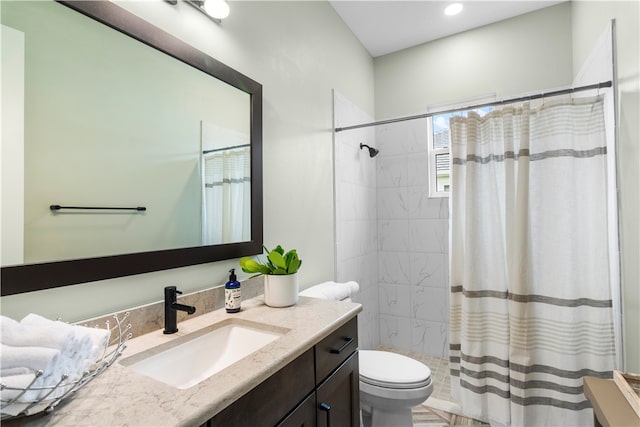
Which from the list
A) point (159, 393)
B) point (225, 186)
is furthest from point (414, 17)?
point (159, 393)

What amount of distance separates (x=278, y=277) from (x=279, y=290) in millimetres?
56

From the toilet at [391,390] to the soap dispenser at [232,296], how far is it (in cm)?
57

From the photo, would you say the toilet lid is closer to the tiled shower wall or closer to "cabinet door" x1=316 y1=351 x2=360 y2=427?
"cabinet door" x1=316 y1=351 x2=360 y2=427

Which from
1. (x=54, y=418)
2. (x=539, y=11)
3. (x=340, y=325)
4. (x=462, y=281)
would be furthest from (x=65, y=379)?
(x=539, y=11)

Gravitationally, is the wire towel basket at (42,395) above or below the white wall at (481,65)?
below

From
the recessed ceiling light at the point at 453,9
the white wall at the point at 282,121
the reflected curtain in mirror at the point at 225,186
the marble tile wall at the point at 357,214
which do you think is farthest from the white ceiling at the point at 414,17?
the reflected curtain in mirror at the point at 225,186

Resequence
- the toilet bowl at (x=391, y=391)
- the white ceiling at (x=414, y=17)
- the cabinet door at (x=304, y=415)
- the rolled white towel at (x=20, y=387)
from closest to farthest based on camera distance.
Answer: the rolled white towel at (x=20, y=387) < the cabinet door at (x=304, y=415) < the toilet bowl at (x=391, y=391) < the white ceiling at (x=414, y=17)

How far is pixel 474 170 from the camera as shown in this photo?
1866 mm

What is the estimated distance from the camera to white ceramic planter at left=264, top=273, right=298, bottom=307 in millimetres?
1337

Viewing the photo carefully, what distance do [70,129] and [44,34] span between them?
0.26 metres

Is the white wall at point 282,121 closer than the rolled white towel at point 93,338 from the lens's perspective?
No

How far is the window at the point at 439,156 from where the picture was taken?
9.27ft

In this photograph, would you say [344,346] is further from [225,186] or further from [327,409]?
[225,186]

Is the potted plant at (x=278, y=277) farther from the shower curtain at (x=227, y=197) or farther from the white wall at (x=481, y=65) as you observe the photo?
the white wall at (x=481, y=65)
